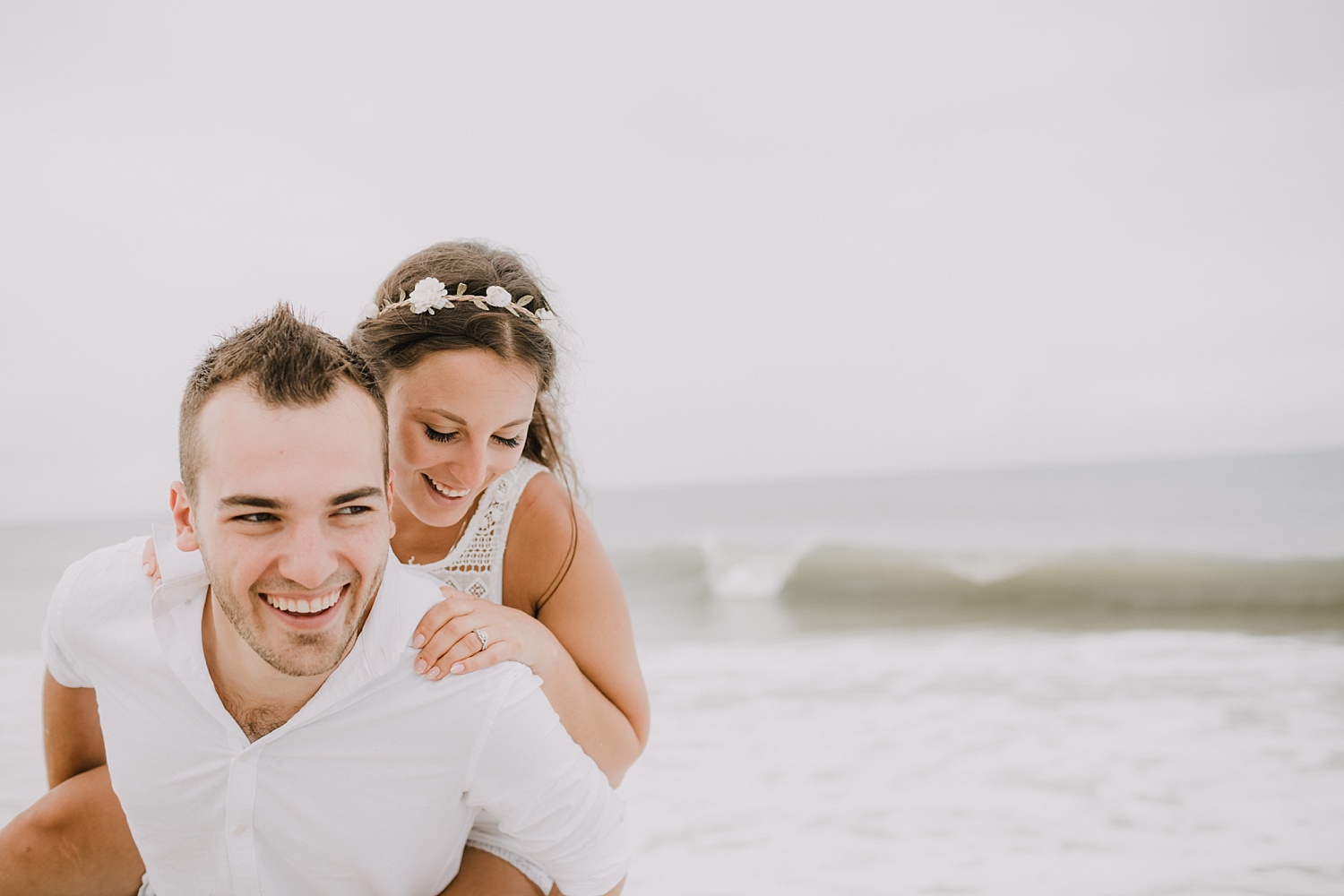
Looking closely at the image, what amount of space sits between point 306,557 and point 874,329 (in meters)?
30.9

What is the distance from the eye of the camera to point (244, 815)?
198cm

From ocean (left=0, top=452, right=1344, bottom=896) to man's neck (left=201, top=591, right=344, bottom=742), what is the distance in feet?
9.36

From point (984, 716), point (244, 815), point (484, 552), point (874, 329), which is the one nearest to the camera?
point (244, 815)

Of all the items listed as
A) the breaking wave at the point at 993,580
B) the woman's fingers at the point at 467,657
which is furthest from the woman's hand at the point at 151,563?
the breaking wave at the point at 993,580

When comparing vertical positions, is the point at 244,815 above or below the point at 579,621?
below

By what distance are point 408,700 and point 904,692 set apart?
21.7 feet

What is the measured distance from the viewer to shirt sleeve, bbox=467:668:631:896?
200 centimetres

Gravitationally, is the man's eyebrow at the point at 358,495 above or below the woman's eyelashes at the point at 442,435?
below

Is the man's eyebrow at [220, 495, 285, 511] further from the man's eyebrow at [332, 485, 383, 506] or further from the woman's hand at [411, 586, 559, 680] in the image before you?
the woman's hand at [411, 586, 559, 680]

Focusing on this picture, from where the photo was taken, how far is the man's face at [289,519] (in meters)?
1.80

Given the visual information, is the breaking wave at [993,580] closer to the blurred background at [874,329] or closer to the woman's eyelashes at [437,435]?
the blurred background at [874,329]

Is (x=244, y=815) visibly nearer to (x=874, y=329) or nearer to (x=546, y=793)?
(x=546, y=793)

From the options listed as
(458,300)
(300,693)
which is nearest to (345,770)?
(300,693)

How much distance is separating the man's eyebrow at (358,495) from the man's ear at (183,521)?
0.42m
